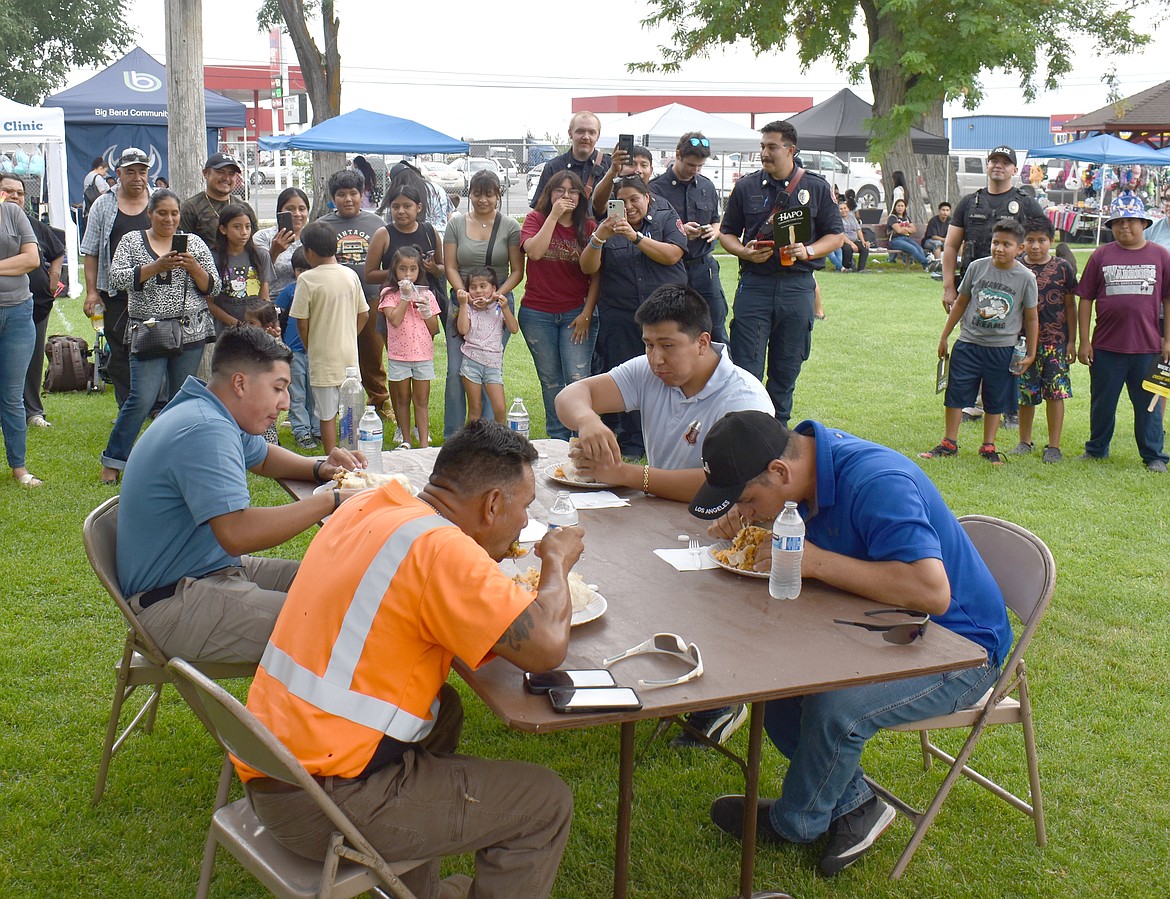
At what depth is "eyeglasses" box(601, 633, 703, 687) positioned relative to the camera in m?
2.49

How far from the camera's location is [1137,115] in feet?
94.7

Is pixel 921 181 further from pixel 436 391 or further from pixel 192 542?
pixel 192 542

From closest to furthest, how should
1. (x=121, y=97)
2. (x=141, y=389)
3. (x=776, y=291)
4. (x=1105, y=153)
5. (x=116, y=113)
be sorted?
1. (x=141, y=389)
2. (x=776, y=291)
3. (x=116, y=113)
4. (x=121, y=97)
5. (x=1105, y=153)

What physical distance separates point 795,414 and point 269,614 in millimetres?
6422

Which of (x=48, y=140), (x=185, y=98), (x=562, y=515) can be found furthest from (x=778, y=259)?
(x=48, y=140)

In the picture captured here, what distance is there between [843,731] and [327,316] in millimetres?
5061

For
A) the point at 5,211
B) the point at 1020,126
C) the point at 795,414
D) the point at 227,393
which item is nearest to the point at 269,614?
the point at 227,393

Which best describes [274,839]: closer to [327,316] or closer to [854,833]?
[854,833]

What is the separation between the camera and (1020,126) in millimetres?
40250

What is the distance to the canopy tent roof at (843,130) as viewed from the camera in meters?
22.3

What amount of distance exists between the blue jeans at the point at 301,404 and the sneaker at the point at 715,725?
4632mm

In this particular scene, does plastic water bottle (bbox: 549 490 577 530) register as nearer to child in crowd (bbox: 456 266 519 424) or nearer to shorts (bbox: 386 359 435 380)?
child in crowd (bbox: 456 266 519 424)

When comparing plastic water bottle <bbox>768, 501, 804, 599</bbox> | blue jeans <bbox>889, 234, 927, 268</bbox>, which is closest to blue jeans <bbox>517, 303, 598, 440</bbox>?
plastic water bottle <bbox>768, 501, 804, 599</bbox>

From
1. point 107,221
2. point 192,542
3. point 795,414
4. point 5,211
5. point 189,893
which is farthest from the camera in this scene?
point 795,414
